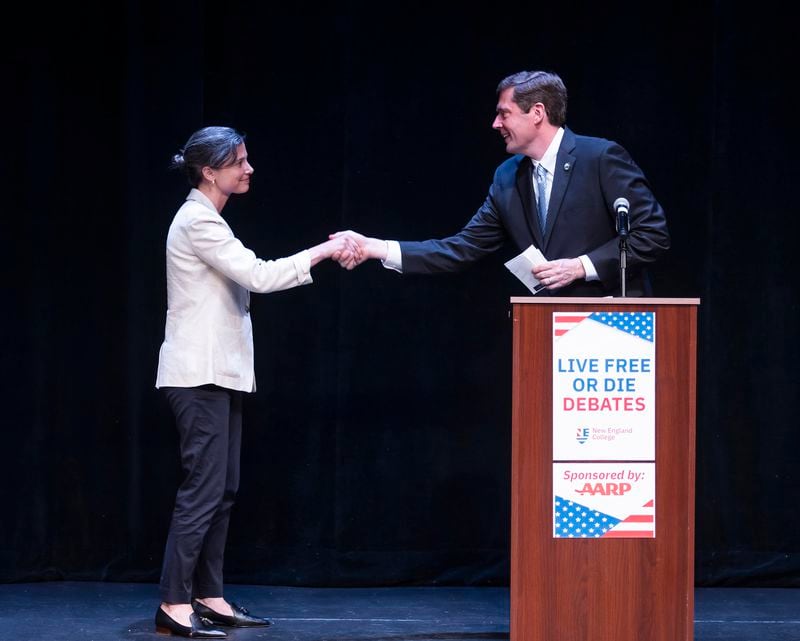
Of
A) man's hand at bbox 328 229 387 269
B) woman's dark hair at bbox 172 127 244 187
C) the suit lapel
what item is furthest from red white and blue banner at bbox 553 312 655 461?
woman's dark hair at bbox 172 127 244 187

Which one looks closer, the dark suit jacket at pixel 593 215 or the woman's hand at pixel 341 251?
the dark suit jacket at pixel 593 215

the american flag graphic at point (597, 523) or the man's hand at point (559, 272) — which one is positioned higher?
the man's hand at point (559, 272)

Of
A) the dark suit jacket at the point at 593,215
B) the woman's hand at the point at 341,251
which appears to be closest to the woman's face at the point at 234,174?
the woman's hand at the point at 341,251

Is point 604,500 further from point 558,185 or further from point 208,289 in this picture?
point 208,289

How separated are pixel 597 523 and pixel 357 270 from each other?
1.68 m

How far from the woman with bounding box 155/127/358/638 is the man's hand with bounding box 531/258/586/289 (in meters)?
0.72

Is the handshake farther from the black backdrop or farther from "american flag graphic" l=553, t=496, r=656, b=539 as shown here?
"american flag graphic" l=553, t=496, r=656, b=539

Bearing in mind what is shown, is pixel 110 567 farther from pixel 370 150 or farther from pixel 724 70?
pixel 724 70

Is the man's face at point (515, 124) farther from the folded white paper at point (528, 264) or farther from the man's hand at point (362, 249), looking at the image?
the man's hand at point (362, 249)

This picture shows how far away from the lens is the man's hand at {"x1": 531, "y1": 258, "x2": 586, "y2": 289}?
3322 mm

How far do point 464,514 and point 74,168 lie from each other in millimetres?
1961

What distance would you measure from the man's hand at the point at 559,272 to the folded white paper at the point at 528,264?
0.04 m

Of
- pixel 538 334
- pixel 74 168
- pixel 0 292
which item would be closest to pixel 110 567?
pixel 0 292

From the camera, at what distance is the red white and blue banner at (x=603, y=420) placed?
3.00 m
